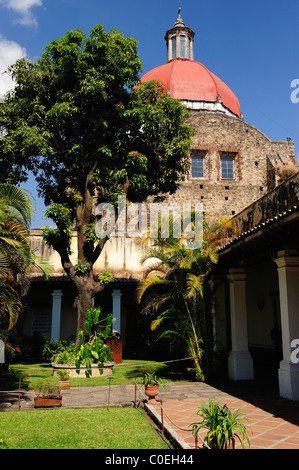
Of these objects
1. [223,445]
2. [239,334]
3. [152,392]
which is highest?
[239,334]

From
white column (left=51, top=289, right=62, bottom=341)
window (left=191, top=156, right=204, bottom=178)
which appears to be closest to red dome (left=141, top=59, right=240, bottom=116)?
window (left=191, top=156, right=204, bottom=178)

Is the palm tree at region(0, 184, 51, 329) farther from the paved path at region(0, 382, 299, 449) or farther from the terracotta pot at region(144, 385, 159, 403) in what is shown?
the terracotta pot at region(144, 385, 159, 403)

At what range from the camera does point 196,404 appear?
7914 millimetres

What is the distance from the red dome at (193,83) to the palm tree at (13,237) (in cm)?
2186

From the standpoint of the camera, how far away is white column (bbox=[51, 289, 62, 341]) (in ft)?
52.8

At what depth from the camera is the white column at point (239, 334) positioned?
10953 millimetres

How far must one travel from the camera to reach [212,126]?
A: 2412 centimetres

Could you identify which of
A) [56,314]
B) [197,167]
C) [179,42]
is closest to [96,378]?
[56,314]

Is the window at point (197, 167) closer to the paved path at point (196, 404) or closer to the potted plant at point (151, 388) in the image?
the paved path at point (196, 404)

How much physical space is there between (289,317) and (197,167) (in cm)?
1677

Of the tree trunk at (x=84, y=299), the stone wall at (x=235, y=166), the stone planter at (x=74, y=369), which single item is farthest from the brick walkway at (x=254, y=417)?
the stone wall at (x=235, y=166)

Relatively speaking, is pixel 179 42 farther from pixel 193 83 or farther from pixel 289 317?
pixel 289 317

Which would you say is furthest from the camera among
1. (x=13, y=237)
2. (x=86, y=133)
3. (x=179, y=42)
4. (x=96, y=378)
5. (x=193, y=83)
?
(x=179, y=42)
